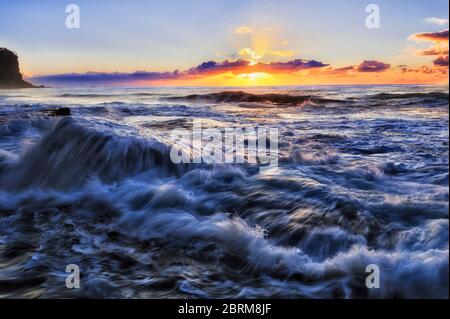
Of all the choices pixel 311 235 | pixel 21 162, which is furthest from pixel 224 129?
pixel 311 235

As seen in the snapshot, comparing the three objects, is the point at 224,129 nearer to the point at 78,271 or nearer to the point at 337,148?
the point at 337,148

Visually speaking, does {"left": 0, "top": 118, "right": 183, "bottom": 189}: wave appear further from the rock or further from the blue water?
the rock

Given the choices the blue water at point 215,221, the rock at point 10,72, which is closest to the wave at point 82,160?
the blue water at point 215,221

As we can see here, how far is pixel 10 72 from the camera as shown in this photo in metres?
105

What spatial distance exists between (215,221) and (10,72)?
381 feet

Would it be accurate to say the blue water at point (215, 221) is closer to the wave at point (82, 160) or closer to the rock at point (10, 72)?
the wave at point (82, 160)

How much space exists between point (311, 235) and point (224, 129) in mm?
7132

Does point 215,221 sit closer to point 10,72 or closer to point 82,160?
point 82,160

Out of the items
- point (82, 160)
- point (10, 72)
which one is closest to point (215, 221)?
point (82, 160)

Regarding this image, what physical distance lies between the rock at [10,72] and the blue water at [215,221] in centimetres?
10770

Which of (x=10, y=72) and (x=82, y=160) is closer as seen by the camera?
(x=82, y=160)

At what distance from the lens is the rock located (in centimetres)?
10231

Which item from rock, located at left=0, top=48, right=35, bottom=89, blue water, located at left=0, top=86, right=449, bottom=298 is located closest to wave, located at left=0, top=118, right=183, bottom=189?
blue water, located at left=0, top=86, right=449, bottom=298
